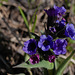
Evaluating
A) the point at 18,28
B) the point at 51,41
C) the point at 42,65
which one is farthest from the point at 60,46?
the point at 18,28

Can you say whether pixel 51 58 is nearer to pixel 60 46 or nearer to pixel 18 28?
pixel 60 46

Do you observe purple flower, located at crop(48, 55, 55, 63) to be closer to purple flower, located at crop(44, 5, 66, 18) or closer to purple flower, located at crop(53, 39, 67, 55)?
purple flower, located at crop(53, 39, 67, 55)

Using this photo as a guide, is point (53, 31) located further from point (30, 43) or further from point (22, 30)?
point (22, 30)

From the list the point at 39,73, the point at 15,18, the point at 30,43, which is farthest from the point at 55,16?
the point at 15,18

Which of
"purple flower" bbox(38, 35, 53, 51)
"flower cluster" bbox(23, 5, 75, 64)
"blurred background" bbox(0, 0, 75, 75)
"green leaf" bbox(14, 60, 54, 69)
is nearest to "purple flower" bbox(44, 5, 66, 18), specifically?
"flower cluster" bbox(23, 5, 75, 64)

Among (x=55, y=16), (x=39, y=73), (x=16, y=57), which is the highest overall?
(x=55, y=16)

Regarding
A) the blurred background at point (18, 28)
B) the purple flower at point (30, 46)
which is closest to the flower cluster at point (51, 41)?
the purple flower at point (30, 46)
